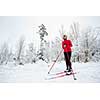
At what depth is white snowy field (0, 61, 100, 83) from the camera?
2.79m

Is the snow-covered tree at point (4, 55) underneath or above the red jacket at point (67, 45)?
underneath

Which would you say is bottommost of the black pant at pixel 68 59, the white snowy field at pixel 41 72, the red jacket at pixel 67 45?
the white snowy field at pixel 41 72

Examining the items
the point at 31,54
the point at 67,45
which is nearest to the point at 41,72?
the point at 31,54

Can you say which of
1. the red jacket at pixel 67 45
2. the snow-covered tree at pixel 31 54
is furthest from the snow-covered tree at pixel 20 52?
the red jacket at pixel 67 45

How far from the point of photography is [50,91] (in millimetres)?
2775

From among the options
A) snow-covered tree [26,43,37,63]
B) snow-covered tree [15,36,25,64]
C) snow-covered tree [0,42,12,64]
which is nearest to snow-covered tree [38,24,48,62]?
snow-covered tree [26,43,37,63]

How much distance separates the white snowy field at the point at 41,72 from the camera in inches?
110

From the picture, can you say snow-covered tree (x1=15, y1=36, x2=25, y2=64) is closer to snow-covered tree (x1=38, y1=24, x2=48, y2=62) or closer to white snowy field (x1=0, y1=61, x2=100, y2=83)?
white snowy field (x1=0, y1=61, x2=100, y2=83)

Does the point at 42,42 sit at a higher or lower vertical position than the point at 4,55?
higher

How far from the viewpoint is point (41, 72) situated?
2803 mm

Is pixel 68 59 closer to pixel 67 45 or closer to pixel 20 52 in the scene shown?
pixel 67 45

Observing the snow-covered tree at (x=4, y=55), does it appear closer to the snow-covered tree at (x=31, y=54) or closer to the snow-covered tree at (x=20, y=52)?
the snow-covered tree at (x=20, y=52)
